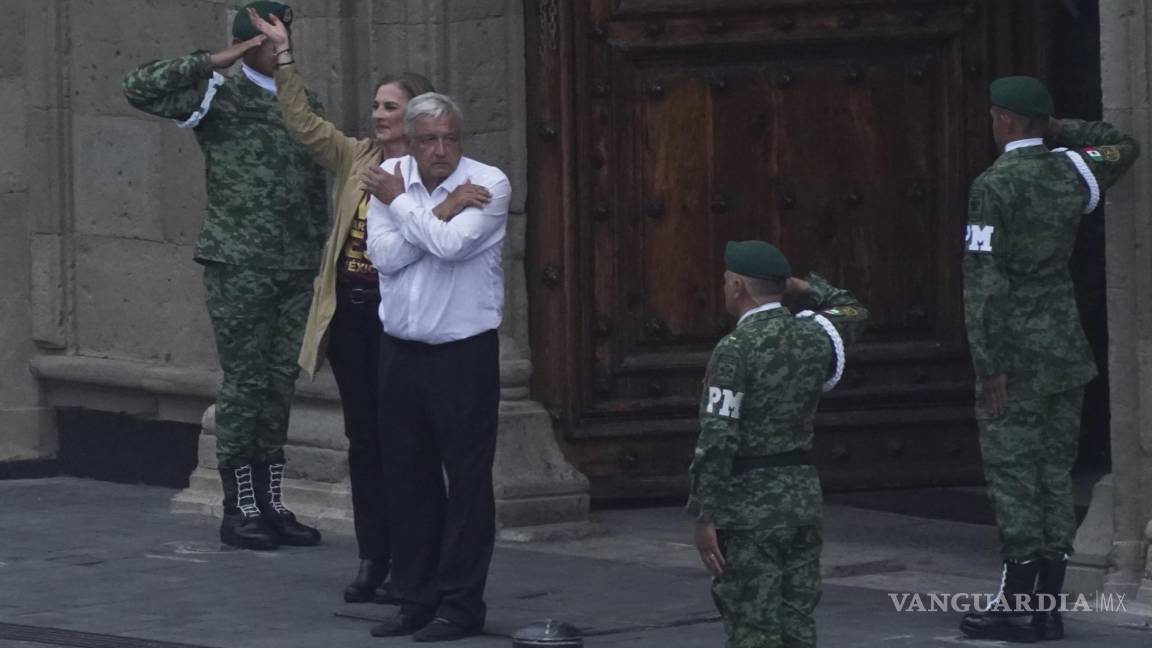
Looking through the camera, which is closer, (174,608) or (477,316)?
(477,316)

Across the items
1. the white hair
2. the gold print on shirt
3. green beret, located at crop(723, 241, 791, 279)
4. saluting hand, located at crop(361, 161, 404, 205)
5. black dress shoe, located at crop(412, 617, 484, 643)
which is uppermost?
the white hair

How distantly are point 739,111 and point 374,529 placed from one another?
9.04 feet

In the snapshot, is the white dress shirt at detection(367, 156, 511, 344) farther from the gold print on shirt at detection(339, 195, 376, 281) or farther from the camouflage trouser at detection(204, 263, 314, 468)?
the camouflage trouser at detection(204, 263, 314, 468)

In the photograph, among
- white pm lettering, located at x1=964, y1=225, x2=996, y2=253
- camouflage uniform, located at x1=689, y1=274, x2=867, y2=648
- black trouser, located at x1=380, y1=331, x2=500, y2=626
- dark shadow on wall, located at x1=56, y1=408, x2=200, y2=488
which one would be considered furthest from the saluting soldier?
dark shadow on wall, located at x1=56, y1=408, x2=200, y2=488

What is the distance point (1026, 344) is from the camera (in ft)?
26.4

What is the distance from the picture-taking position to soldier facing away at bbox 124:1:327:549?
976 centimetres

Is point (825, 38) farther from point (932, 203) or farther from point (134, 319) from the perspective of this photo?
point (134, 319)

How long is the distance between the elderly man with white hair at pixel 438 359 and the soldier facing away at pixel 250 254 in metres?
1.73

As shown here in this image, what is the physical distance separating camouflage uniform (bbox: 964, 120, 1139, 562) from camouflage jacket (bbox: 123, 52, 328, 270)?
9.68 feet

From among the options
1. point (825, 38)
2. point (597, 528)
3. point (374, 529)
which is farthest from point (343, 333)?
point (825, 38)

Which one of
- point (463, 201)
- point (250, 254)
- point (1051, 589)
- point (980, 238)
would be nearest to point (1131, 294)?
point (980, 238)

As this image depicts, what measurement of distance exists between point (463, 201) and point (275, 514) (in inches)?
95.9

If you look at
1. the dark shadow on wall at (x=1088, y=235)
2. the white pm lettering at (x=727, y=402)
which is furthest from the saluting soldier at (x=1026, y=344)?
the dark shadow on wall at (x=1088, y=235)

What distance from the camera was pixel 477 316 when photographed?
801 cm
